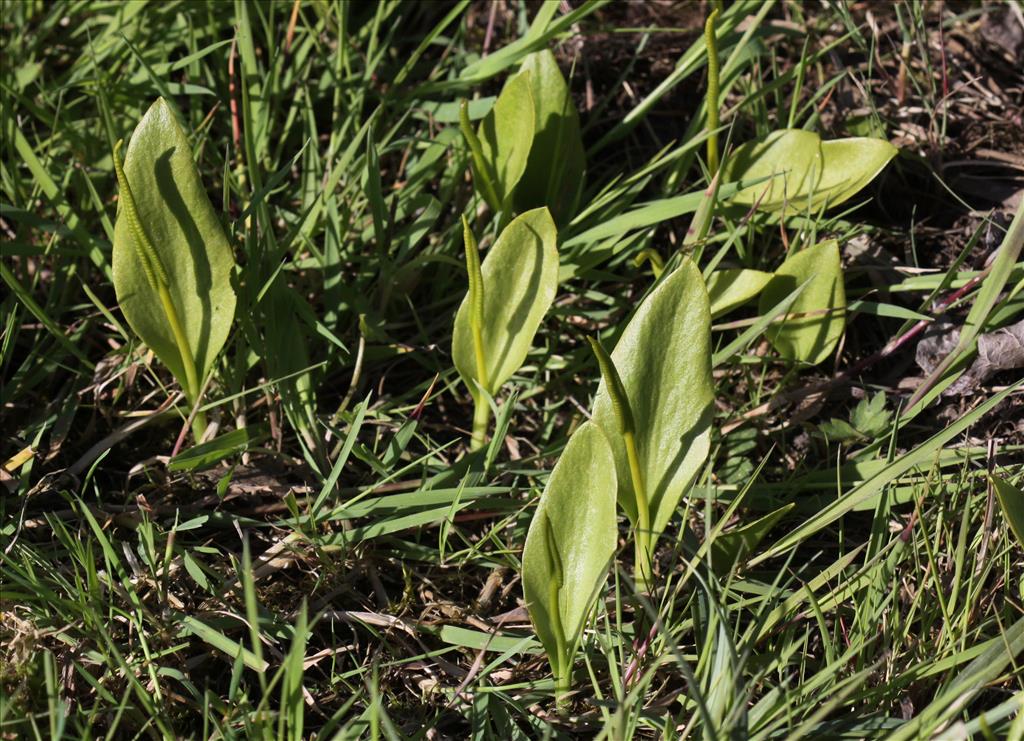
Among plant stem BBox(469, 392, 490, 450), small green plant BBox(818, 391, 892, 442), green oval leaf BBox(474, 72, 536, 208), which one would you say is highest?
green oval leaf BBox(474, 72, 536, 208)

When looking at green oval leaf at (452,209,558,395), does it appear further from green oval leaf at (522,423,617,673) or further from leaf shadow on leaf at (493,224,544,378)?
green oval leaf at (522,423,617,673)

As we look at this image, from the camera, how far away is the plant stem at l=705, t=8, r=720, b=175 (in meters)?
1.56

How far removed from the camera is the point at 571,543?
1.24 meters

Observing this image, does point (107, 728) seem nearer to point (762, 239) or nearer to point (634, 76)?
point (762, 239)

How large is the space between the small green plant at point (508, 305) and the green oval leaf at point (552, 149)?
0.31 m

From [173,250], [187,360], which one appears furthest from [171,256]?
[187,360]

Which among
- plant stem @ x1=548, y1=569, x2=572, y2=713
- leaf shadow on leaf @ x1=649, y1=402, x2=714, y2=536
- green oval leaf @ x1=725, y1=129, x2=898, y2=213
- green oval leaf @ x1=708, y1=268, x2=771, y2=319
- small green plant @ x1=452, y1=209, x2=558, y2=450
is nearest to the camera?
plant stem @ x1=548, y1=569, x2=572, y2=713

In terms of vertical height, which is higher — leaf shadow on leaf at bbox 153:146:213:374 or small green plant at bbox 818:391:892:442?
leaf shadow on leaf at bbox 153:146:213:374

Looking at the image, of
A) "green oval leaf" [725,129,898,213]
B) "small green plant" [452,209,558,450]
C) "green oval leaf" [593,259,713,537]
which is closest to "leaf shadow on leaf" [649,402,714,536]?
"green oval leaf" [593,259,713,537]

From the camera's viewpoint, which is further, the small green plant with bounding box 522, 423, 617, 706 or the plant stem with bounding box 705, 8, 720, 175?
the plant stem with bounding box 705, 8, 720, 175

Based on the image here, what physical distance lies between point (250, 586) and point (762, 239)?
115 cm

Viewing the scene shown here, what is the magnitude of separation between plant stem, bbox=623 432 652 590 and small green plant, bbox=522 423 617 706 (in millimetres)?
62

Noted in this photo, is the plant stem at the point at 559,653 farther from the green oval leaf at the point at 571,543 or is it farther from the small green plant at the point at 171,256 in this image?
the small green plant at the point at 171,256

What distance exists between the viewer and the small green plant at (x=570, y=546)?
1.19 metres
